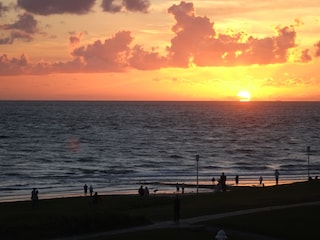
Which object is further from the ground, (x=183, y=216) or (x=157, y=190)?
(x=183, y=216)

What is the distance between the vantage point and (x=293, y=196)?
108 feet

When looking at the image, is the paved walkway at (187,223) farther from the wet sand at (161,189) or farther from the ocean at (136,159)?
the ocean at (136,159)

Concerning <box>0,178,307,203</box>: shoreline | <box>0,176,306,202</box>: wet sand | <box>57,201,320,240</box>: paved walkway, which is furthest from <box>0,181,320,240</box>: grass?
<box>0,178,307,203</box>: shoreline

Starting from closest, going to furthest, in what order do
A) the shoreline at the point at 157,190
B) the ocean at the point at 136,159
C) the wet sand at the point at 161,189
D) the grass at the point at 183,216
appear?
the grass at the point at 183,216 → the shoreline at the point at 157,190 → the wet sand at the point at 161,189 → the ocean at the point at 136,159

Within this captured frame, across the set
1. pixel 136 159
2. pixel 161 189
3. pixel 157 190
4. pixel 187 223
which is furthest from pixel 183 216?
pixel 136 159

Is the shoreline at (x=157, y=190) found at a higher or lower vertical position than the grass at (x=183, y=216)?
lower

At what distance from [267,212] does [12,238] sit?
1144 centimetres

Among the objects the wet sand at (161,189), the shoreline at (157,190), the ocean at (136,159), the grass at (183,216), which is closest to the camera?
the grass at (183,216)

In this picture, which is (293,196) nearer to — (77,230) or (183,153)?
(77,230)

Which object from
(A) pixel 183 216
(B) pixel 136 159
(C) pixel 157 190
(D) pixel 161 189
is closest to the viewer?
(A) pixel 183 216

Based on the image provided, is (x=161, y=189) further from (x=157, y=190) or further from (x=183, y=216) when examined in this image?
(x=183, y=216)

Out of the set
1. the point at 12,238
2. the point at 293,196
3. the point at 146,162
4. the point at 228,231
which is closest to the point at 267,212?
the point at 228,231

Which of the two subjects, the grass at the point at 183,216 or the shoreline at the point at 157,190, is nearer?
the grass at the point at 183,216

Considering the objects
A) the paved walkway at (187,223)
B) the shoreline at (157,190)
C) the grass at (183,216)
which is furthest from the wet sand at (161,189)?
the paved walkway at (187,223)
